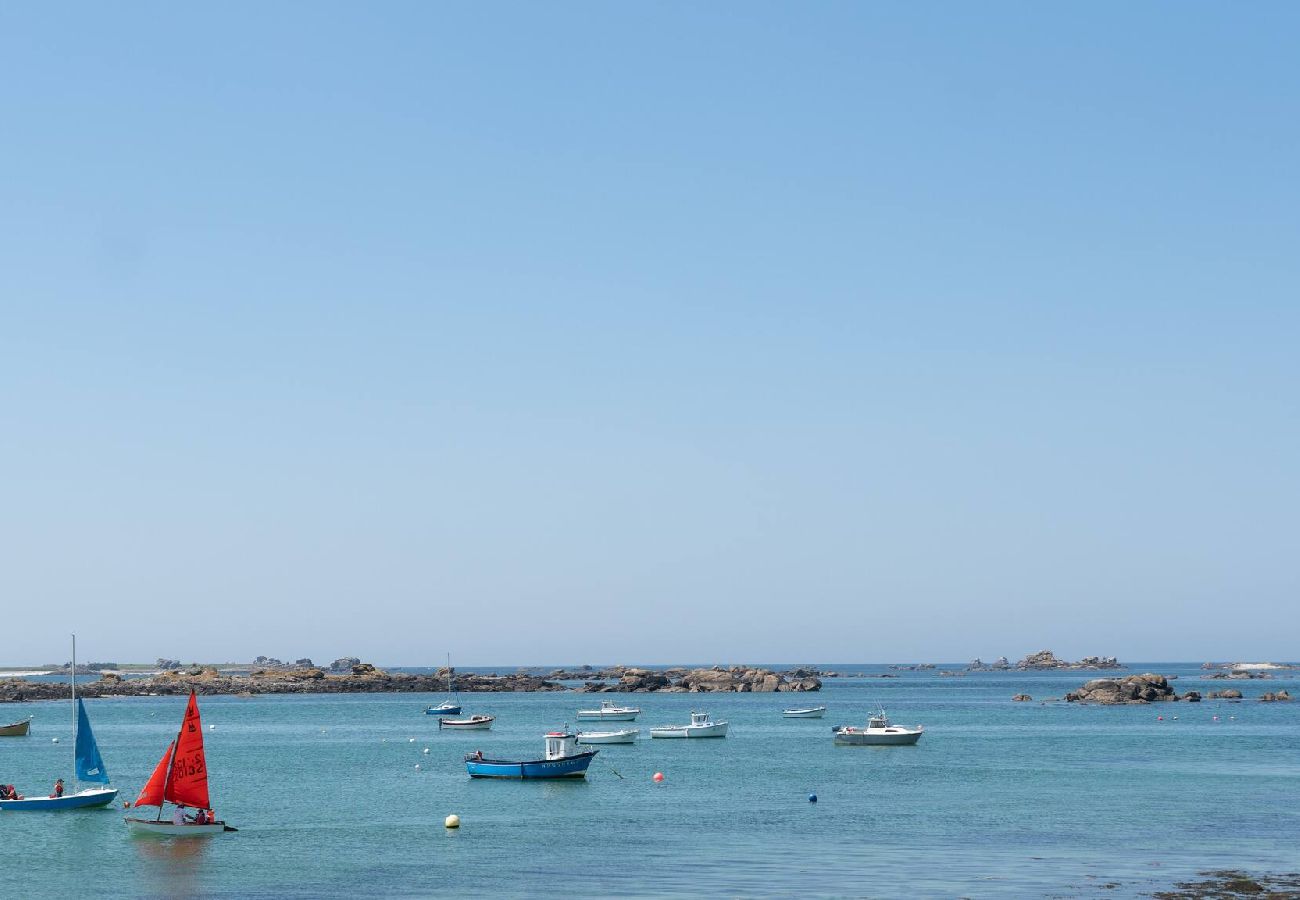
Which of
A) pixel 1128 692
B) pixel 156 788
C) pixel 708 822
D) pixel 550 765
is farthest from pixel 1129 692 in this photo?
pixel 156 788

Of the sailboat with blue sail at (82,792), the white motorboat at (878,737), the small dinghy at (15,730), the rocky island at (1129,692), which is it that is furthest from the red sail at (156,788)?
the rocky island at (1129,692)

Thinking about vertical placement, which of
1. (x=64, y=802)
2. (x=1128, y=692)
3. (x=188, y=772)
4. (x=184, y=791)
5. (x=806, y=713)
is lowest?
(x=806, y=713)

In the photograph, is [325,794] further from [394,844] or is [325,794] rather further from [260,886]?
[260,886]

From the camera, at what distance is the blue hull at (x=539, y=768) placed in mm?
84562

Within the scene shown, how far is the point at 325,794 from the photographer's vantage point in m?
80.2

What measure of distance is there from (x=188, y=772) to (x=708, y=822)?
23.9 m

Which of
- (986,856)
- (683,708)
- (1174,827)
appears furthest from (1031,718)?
(986,856)

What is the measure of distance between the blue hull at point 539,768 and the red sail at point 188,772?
26.4 metres

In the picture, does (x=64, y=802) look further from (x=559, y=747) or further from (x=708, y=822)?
(x=708, y=822)

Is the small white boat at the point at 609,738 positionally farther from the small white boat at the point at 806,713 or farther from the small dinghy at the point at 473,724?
the small white boat at the point at 806,713

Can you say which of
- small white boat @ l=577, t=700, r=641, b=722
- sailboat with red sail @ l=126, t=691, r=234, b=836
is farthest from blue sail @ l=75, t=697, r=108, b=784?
small white boat @ l=577, t=700, r=641, b=722

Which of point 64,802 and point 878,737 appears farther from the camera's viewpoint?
point 878,737

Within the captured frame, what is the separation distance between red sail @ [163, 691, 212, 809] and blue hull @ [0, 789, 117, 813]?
952cm

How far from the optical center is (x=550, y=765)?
84500 mm
